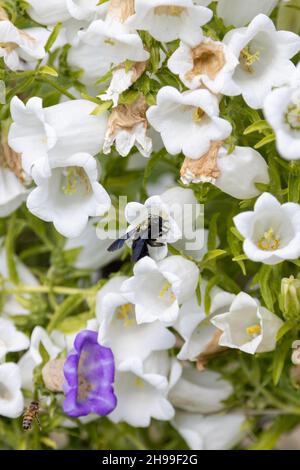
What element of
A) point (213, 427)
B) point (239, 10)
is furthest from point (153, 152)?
point (213, 427)

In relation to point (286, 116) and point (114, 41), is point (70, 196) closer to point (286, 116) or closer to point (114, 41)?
point (114, 41)

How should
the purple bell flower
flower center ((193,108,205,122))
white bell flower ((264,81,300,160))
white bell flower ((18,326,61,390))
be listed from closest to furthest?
white bell flower ((264,81,300,160))
flower center ((193,108,205,122))
the purple bell flower
white bell flower ((18,326,61,390))

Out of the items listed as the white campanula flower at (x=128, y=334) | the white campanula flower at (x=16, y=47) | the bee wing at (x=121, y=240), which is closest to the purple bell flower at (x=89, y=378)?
the white campanula flower at (x=128, y=334)

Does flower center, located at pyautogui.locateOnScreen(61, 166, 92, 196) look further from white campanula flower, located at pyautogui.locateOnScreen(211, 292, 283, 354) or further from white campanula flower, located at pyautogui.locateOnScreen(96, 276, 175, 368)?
white campanula flower, located at pyautogui.locateOnScreen(211, 292, 283, 354)

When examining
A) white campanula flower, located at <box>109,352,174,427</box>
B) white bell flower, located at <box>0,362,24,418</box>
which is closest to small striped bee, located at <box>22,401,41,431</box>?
white bell flower, located at <box>0,362,24,418</box>
